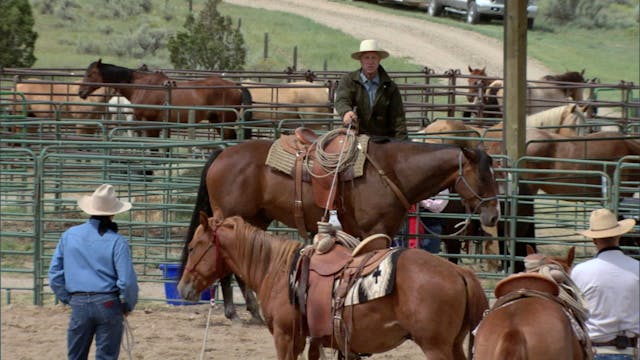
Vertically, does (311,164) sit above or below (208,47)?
below

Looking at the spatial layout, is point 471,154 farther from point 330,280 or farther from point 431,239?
point 330,280

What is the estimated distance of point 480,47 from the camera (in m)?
39.6

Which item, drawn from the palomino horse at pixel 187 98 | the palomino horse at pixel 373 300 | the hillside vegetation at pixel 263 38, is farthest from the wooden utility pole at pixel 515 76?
the hillside vegetation at pixel 263 38

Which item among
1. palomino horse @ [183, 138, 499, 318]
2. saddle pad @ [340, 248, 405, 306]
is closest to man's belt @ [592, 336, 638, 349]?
saddle pad @ [340, 248, 405, 306]

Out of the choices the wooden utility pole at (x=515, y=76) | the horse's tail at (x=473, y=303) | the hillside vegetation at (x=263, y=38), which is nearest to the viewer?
the horse's tail at (x=473, y=303)

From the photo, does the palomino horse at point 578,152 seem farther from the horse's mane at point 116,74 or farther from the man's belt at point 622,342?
the horse's mane at point 116,74

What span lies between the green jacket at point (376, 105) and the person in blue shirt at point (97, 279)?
3317 millimetres

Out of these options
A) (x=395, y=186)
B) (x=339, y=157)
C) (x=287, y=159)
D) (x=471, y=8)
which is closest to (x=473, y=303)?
(x=395, y=186)

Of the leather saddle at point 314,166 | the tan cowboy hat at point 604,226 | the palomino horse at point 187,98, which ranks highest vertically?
the palomino horse at point 187,98

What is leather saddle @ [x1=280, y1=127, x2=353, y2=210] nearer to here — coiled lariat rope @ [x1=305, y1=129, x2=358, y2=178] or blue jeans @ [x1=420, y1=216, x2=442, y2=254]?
coiled lariat rope @ [x1=305, y1=129, x2=358, y2=178]

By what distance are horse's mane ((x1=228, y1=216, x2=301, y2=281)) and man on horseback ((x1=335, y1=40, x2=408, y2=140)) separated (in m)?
2.59

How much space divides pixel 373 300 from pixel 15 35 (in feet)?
89.6

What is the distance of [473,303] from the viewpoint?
611cm

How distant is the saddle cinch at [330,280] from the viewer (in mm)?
6230
